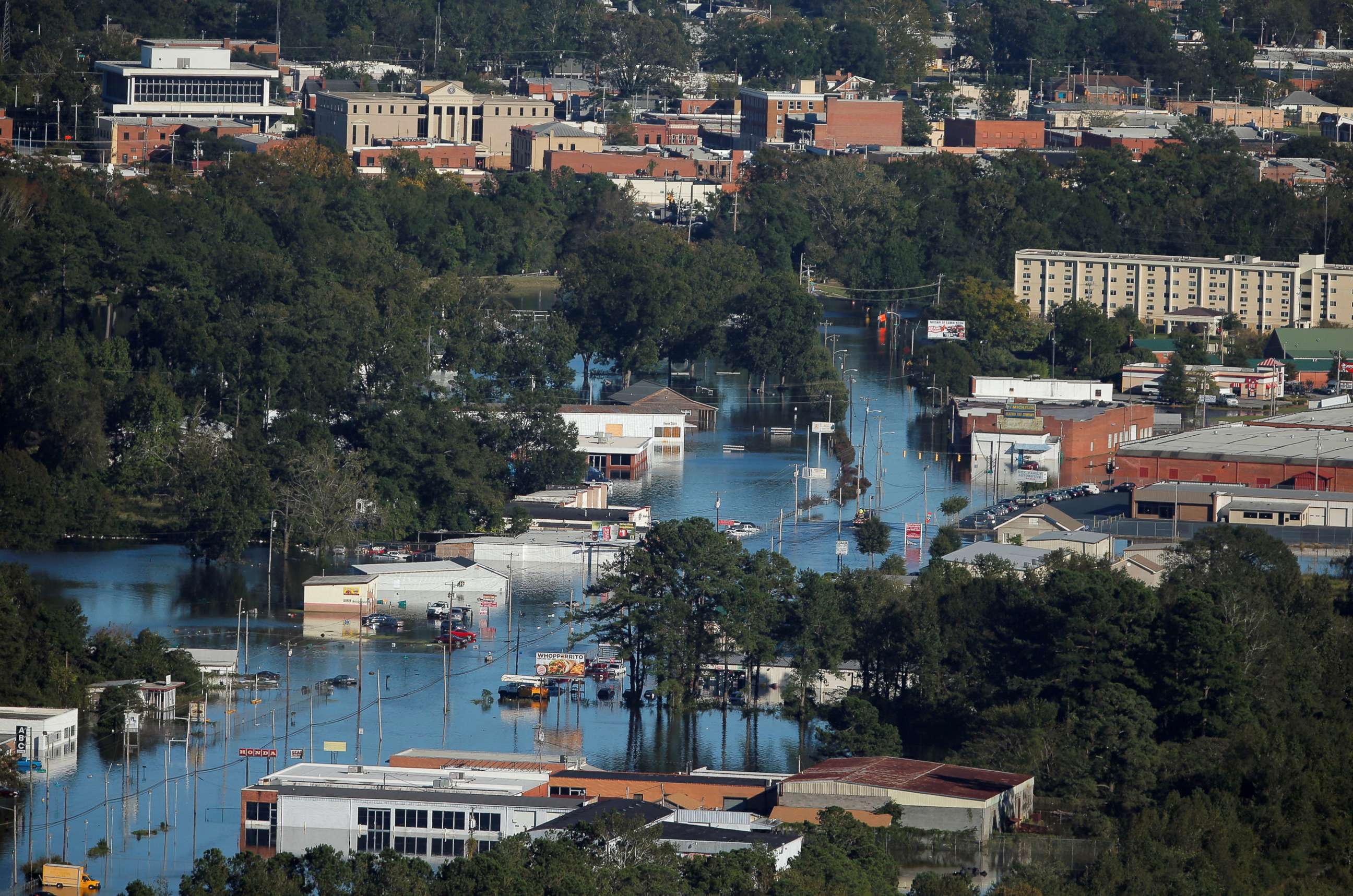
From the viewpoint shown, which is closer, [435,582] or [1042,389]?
[435,582]

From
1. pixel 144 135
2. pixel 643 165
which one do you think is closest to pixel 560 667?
pixel 144 135

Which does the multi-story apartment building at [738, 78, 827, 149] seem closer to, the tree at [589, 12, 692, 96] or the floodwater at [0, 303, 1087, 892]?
the tree at [589, 12, 692, 96]

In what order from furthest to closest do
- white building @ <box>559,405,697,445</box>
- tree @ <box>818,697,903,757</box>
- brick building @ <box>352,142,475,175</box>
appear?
brick building @ <box>352,142,475,175</box>
white building @ <box>559,405,697,445</box>
tree @ <box>818,697,903,757</box>

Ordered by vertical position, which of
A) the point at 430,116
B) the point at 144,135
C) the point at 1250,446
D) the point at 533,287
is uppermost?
the point at 430,116

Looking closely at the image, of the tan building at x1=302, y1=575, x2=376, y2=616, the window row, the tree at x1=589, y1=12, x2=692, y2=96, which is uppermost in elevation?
the tree at x1=589, y1=12, x2=692, y2=96

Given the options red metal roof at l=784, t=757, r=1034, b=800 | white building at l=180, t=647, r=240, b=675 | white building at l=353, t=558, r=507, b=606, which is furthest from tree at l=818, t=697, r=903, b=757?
white building at l=353, t=558, r=507, b=606

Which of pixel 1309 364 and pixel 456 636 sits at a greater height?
pixel 1309 364

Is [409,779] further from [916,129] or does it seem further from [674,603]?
[916,129]
